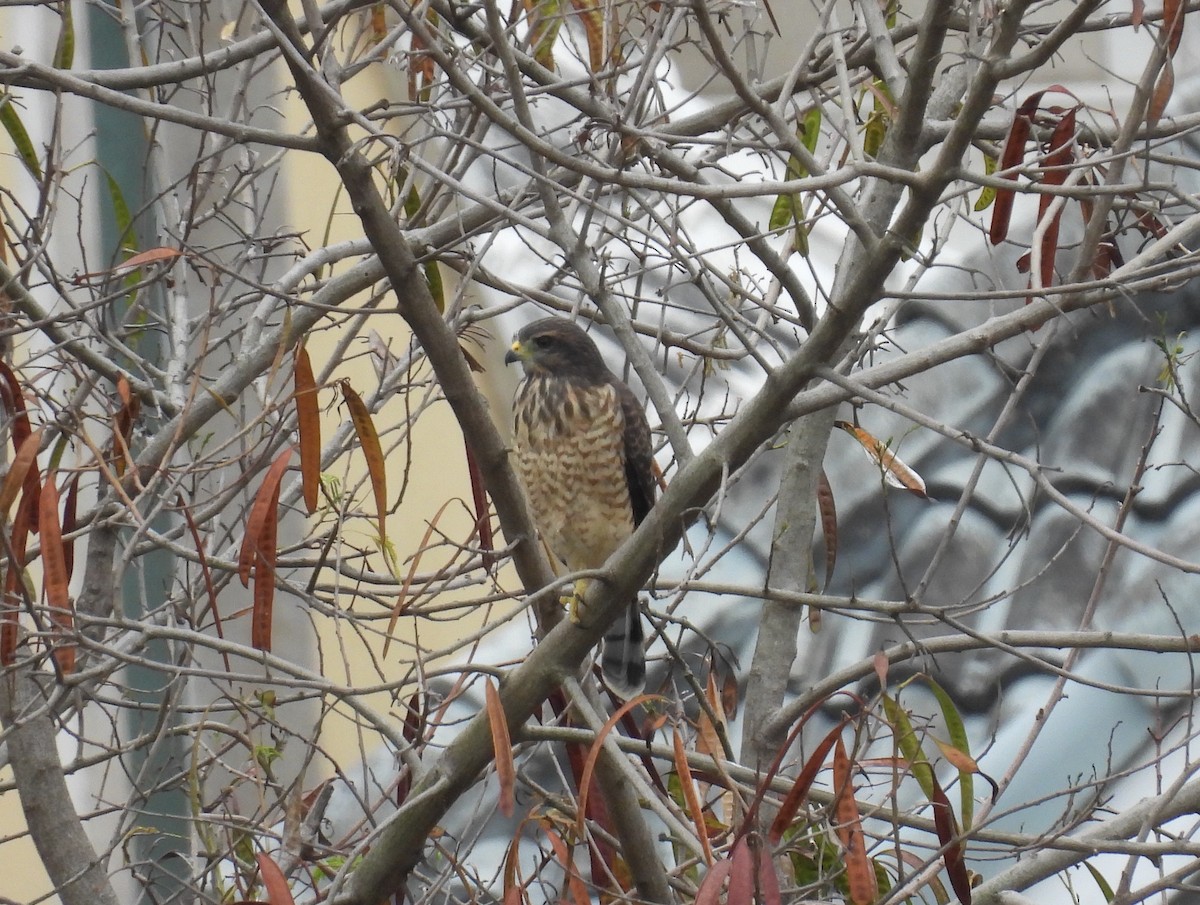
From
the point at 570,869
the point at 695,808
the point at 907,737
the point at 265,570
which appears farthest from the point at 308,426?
the point at 907,737

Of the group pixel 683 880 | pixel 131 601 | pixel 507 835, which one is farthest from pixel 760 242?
pixel 131 601

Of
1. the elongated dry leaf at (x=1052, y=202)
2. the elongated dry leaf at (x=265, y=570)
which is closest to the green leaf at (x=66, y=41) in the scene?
the elongated dry leaf at (x=265, y=570)

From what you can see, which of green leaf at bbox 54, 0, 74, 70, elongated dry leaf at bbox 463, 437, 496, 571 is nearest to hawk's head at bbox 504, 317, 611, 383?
elongated dry leaf at bbox 463, 437, 496, 571

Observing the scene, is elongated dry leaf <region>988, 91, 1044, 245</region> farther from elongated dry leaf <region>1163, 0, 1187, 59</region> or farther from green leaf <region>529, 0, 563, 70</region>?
green leaf <region>529, 0, 563, 70</region>

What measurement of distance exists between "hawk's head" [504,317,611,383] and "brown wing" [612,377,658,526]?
0.27 feet

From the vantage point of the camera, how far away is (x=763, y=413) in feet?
6.91

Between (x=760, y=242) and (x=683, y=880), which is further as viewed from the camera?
(x=683, y=880)

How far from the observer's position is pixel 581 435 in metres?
3.60

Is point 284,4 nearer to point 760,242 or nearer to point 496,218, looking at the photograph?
point 760,242

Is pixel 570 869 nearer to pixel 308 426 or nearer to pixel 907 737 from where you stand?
pixel 907 737

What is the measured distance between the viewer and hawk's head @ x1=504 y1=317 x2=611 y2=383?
141 inches

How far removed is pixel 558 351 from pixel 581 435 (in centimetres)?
23

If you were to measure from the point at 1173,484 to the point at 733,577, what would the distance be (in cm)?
159

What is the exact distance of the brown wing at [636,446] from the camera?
3611 millimetres
